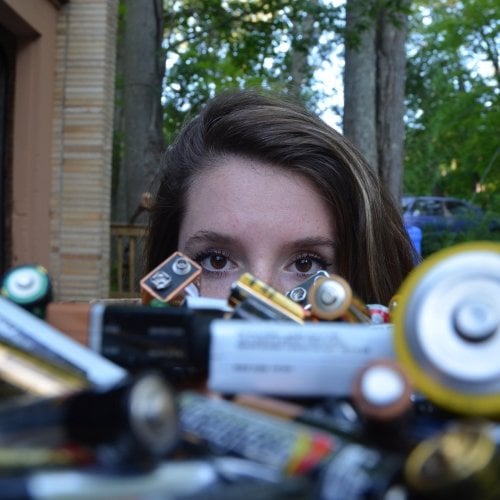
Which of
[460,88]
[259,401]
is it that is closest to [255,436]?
[259,401]

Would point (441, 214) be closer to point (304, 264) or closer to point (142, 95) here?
point (142, 95)

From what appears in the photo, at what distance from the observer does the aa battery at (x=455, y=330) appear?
1.72 ft

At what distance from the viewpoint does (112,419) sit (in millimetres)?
467

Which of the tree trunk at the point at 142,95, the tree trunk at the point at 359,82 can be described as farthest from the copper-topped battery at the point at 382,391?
the tree trunk at the point at 142,95

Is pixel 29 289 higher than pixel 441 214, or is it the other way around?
pixel 441 214

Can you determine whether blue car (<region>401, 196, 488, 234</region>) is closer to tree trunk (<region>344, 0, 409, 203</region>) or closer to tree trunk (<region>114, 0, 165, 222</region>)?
tree trunk (<region>344, 0, 409, 203</region>)

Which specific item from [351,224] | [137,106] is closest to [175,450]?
[351,224]

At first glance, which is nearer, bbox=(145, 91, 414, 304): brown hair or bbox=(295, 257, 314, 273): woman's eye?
bbox=(295, 257, 314, 273): woman's eye

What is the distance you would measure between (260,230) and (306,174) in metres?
0.36

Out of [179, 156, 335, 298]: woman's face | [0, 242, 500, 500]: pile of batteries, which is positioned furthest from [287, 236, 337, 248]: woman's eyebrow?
[0, 242, 500, 500]: pile of batteries

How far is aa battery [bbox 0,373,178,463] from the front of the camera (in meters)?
0.46

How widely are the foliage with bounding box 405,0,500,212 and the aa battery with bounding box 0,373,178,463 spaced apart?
16171mm

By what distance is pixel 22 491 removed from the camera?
44 centimetres

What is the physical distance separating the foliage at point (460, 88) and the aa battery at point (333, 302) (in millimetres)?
15828
